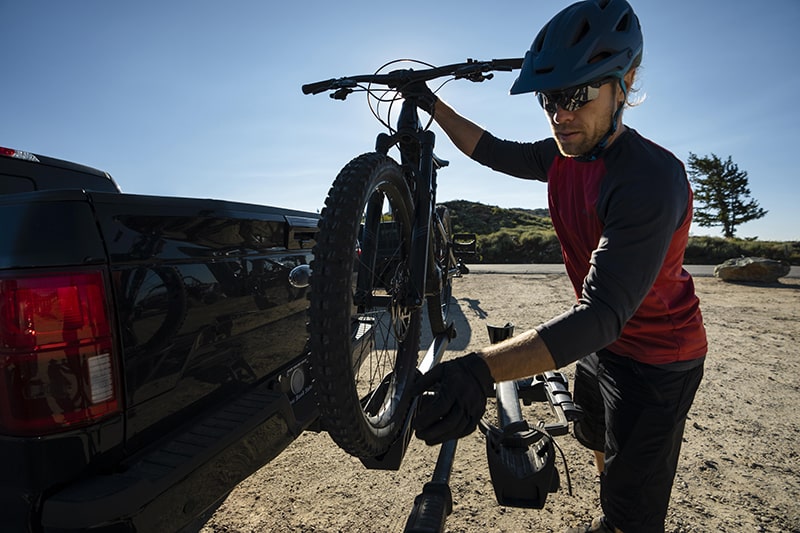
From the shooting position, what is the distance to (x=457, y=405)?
1.29 metres

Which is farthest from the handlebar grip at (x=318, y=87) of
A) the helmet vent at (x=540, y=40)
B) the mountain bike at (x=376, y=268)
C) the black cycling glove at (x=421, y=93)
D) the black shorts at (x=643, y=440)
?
the black shorts at (x=643, y=440)

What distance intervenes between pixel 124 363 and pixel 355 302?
3.52 feet

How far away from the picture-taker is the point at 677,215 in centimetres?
148

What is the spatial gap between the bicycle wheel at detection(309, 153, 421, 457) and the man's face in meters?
0.81

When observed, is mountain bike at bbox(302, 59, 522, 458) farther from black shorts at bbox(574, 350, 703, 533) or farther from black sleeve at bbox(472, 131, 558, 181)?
black shorts at bbox(574, 350, 703, 533)

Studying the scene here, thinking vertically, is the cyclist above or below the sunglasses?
below

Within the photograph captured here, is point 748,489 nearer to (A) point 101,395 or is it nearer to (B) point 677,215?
(B) point 677,215

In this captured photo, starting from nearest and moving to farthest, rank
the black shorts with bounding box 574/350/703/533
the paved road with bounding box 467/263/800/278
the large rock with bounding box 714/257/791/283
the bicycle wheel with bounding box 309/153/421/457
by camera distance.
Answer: the bicycle wheel with bounding box 309/153/421/457
the black shorts with bounding box 574/350/703/533
the large rock with bounding box 714/257/791/283
the paved road with bounding box 467/263/800/278

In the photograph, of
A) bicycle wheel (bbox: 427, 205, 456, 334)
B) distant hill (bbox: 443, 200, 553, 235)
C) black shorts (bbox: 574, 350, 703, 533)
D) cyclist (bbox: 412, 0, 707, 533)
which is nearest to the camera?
cyclist (bbox: 412, 0, 707, 533)

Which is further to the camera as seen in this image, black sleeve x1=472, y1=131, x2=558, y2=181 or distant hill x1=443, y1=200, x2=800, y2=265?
distant hill x1=443, y1=200, x2=800, y2=265

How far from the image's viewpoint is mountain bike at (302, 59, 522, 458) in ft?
5.02

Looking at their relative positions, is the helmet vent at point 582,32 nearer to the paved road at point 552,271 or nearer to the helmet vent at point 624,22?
the helmet vent at point 624,22

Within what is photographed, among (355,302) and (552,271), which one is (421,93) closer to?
(355,302)

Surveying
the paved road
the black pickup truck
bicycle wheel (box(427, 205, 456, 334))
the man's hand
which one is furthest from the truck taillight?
the paved road
